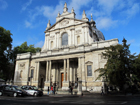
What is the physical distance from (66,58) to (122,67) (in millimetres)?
12581

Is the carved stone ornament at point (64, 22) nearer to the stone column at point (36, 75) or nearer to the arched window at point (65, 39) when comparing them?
the arched window at point (65, 39)

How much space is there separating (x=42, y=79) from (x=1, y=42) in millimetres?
14192

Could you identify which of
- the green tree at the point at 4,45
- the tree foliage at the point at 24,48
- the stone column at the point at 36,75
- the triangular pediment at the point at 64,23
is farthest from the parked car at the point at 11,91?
the tree foliage at the point at 24,48

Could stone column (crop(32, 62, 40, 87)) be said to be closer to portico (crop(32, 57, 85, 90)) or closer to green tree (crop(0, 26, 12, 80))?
portico (crop(32, 57, 85, 90))

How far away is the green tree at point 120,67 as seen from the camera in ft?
59.3

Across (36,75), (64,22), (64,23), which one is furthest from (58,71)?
(64,22)

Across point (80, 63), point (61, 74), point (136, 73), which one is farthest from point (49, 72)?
point (136, 73)

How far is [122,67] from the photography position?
59.5 feet

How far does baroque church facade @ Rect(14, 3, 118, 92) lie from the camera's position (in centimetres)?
2514

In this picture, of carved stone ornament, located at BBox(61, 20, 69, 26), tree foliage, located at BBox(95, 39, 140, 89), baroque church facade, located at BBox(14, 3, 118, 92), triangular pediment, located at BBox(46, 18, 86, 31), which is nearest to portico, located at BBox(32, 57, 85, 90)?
baroque church facade, located at BBox(14, 3, 118, 92)

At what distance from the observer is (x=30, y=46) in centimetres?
4578

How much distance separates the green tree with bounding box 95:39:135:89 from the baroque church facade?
16.0 feet

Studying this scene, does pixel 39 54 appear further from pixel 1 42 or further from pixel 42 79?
pixel 1 42

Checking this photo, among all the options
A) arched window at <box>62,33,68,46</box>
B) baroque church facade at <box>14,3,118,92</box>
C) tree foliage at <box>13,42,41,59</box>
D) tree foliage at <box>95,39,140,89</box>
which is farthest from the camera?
tree foliage at <box>13,42,41,59</box>
